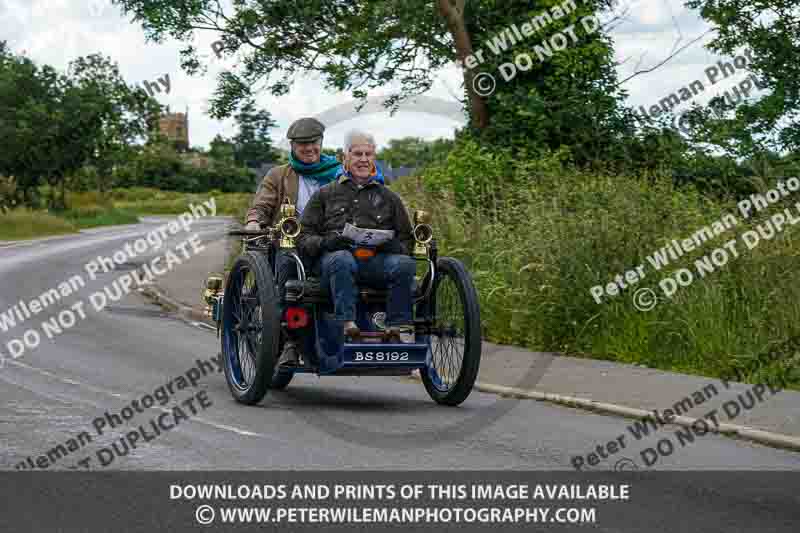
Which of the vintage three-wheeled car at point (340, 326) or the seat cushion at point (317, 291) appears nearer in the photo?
the vintage three-wheeled car at point (340, 326)

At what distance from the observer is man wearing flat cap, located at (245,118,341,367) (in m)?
10.5

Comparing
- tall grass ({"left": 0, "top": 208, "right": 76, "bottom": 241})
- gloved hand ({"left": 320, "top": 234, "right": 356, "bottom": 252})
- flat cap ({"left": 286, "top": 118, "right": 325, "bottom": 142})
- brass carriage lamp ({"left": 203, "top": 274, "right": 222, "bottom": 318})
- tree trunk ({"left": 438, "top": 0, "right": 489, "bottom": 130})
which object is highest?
tree trunk ({"left": 438, "top": 0, "right": 489, "bottom": 130})

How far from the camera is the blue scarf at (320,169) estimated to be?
34.9 ft

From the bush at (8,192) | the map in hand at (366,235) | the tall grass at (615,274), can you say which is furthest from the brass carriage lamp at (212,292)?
the bush at (8,192)

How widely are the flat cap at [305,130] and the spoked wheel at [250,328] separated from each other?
3.79 feet

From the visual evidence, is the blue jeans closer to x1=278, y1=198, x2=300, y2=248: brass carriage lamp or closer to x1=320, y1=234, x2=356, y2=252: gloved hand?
x1=320, y1=234, x2=356, y2=252: gloved hand

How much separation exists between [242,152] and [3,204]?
120 feet

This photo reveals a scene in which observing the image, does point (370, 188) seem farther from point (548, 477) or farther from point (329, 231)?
point (548, 477)

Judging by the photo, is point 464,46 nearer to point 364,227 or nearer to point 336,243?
point 364,227

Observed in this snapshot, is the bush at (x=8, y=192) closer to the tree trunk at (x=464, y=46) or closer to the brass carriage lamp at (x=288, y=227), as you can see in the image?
the tree trunk at (x=464, y=46)

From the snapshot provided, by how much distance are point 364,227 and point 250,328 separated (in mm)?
1211

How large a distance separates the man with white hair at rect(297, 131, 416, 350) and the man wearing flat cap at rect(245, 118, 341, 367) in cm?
69

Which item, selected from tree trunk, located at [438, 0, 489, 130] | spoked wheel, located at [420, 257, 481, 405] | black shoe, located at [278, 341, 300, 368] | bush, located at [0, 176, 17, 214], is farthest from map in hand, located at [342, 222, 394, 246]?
bush, located at [0, 176, 17, 214]

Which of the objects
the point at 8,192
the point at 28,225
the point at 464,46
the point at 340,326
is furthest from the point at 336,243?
the point at 8,192
